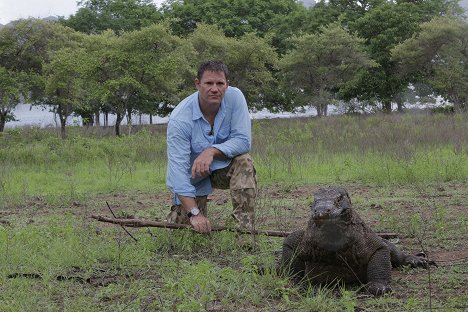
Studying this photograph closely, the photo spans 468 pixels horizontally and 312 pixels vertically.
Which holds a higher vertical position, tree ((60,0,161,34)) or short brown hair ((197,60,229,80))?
tree ((60,0,161,34))

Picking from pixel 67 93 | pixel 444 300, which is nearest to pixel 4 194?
pixel 444 300

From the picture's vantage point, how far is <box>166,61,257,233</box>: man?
4816 millimetres

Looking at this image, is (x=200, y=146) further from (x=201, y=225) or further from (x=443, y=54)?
(x=443, y=54)

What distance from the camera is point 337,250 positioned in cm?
363

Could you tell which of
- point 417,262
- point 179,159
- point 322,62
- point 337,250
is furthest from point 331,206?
point 322,62

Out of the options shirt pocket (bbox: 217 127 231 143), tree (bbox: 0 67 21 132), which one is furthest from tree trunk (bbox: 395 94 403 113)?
shirt pocket (bbox: 217 127 231 143)

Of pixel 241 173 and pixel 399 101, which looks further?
pixel 399 101

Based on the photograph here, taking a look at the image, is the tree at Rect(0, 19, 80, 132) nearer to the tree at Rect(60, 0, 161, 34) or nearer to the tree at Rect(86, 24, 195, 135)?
the tree at Rect(86, 24, 195, 135)

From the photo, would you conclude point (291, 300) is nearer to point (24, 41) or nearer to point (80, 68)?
point (80, 68)

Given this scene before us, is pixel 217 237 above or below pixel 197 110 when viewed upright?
below

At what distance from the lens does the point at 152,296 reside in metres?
3.65

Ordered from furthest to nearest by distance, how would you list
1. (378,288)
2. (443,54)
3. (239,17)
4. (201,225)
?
(239,17), (443,54), (201,225), (378,288)

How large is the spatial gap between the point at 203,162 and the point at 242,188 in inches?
14.7

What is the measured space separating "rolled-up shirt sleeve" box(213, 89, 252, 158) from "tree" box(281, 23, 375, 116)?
2919 cm
